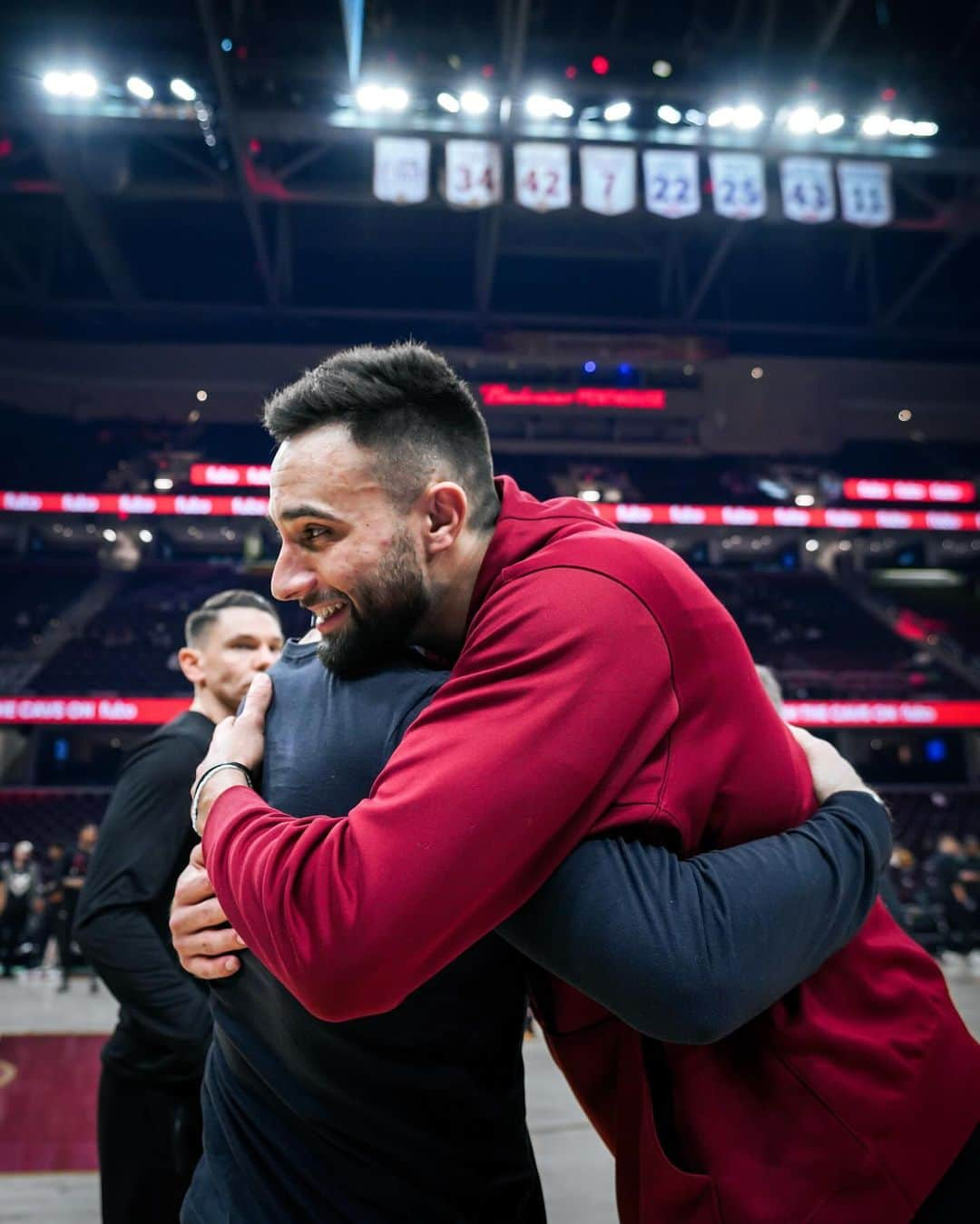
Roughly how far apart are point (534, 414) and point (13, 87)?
37.7 ft

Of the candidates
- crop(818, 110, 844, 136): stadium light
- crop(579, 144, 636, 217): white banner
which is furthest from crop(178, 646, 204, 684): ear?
crop(818, 110, 844, 136): stadium light

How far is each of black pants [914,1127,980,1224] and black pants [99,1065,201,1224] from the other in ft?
5.51

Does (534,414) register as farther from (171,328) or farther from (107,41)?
(107,41)

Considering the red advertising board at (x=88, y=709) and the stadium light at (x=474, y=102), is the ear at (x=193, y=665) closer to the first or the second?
the stadium light at (x=474, y=102)

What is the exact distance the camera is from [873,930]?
1.08 m

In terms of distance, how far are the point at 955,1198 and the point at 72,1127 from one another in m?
4.71

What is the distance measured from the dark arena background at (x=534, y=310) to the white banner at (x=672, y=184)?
0.16 ft

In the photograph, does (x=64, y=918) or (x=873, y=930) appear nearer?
(x=873, y=930)

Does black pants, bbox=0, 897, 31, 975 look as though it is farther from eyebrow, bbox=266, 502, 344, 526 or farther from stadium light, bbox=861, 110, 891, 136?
stadium light, bbox=861, 110, 891, 136

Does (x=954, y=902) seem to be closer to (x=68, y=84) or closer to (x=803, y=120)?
(x=803, y=120)

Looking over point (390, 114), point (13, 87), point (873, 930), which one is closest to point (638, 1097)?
point (873, 930)

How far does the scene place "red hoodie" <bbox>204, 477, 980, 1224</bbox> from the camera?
835mm

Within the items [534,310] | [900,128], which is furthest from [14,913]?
[900,128]

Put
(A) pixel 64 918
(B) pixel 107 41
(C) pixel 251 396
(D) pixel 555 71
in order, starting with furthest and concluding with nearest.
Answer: (C) pixel 251 396 < (D) pixel 555 71 < (B) pixel 107 41 < (A) pixel 64 918
